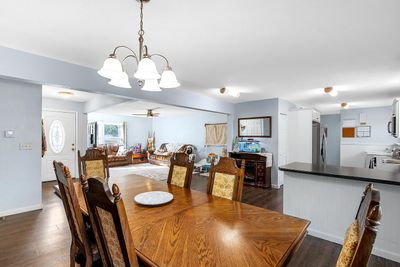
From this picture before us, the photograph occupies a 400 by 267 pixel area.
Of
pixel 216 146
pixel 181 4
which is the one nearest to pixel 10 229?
pixel 181 4

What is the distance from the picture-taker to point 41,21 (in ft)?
5.89

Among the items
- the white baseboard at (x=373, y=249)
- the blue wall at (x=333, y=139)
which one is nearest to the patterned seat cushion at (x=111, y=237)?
the white baseboard at (x=373, y=249)

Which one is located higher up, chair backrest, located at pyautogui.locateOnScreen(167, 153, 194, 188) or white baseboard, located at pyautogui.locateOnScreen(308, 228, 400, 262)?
chair backrest, located at pyautogui.locateOnScreen(167, 153, 194, 188)

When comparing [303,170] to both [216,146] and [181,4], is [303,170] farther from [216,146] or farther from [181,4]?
[216,146]

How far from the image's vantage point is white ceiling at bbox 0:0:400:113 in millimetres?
1580

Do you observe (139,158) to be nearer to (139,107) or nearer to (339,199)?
(139,107)

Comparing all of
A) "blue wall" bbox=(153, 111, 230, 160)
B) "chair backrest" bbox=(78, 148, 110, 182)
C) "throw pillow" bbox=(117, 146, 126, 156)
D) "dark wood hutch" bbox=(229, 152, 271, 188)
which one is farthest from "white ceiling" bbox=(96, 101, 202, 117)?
"dark wood hutch" bbox=(229, 152, 271, 188)

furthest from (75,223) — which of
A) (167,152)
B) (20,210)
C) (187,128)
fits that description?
(187,128)

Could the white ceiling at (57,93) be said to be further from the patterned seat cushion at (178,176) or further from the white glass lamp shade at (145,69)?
the white glass lamp shade at (145,69)

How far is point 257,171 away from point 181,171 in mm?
2979

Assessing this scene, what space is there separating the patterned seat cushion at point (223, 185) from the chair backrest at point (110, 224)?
1.16 m

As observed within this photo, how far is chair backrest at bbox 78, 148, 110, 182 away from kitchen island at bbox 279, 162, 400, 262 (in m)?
2.64

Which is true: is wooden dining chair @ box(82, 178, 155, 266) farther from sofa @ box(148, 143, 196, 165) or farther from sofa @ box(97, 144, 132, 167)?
sofa @ box(97, 144, 132, 167)

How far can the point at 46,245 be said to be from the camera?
89.4 inches
